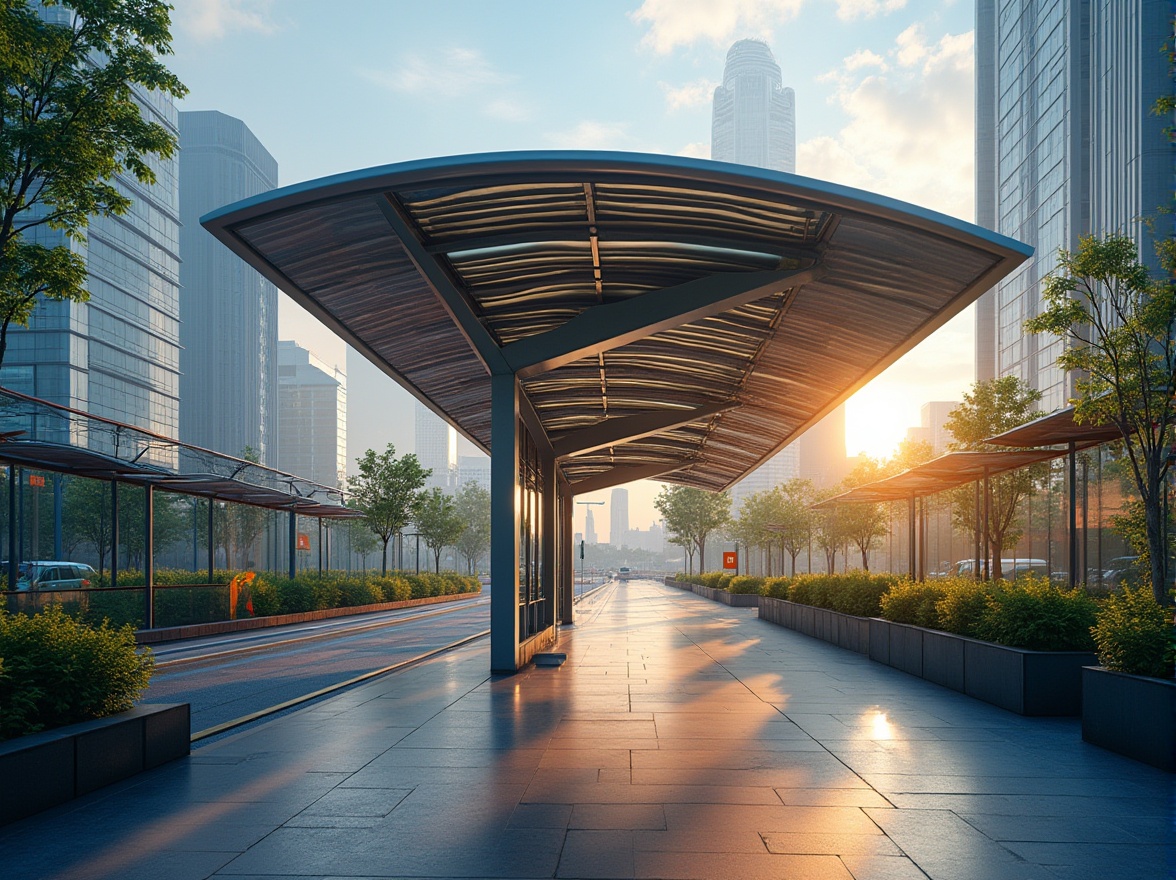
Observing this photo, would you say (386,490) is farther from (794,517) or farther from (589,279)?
(589,279)

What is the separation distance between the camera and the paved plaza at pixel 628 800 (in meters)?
5.85

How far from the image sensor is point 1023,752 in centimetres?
938

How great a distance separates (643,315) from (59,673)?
9.33m

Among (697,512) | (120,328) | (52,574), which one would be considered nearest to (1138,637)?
(52,574)

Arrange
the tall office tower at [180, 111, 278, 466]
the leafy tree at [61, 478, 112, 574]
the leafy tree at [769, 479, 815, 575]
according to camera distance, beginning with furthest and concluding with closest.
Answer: the tall office tower at [180, 111, 278, 466], the leafy tree at [769, 479, 815, 575], the leafy tree at [61, 478, 112, 574]

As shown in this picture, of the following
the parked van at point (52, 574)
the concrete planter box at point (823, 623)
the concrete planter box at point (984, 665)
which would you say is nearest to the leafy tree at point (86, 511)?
the parked van at point (52, 574)

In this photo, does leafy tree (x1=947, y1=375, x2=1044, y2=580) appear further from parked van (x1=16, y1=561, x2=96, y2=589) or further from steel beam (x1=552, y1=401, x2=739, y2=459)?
parked van (x1=16, y1=561, x2=96, y2=589)

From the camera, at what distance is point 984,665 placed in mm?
12820

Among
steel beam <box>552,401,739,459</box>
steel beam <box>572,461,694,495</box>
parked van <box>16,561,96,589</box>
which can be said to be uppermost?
steel beam <box>552,401,739,459</box>

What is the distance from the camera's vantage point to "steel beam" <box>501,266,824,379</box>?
13.2m

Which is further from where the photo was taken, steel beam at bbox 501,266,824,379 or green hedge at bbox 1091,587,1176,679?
steel beam at bbox 501,266,824,379

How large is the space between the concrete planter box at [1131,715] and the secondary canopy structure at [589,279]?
438 centimetres

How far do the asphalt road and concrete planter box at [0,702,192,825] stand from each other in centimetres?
239

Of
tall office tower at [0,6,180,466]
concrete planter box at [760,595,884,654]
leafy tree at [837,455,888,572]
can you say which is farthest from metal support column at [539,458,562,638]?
tall office tower at [0,6,180,466]
